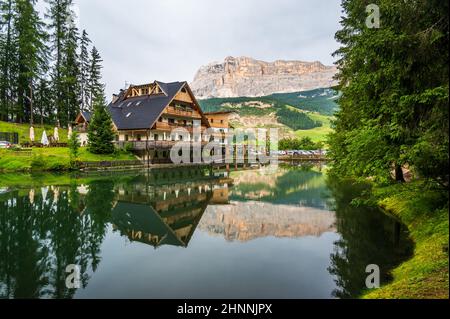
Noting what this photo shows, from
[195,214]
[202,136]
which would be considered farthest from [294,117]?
[195,214]

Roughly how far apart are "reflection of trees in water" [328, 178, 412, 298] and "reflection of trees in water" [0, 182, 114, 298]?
23.2 ft

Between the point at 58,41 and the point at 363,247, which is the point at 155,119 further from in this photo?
the point at 363,247

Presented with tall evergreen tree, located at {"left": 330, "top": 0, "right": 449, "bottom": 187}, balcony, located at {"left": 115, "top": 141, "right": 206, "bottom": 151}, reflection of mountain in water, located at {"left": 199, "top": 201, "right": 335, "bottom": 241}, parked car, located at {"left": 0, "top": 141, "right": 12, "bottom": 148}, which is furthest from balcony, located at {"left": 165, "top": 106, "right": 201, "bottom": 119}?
tall evergreen tree, located at {"left": 330, "top": 0, "right": 449, "bottom": 187}

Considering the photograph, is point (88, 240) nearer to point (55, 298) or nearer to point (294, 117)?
point (55, 298)

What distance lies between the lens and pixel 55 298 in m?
7.28

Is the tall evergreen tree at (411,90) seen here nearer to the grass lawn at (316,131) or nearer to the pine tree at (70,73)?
the pine tree at (70,73)

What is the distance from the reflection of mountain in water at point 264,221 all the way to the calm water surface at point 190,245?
0.05m

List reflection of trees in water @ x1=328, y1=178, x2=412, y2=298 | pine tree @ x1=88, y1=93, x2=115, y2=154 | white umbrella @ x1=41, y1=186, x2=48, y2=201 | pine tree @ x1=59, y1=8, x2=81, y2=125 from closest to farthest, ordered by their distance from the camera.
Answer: reflection of trees in water @ x1=328, y1=178, x2=412, y2=298 < white umbrella @ x1=41, y1=186, x2=48, y2=201 < pine tree @ x1=88, y1=93, x2=115, y2=154 < pine tree @ x1=59, y1=8, x2=81, y2=125

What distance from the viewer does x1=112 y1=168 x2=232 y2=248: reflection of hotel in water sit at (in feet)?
43.8

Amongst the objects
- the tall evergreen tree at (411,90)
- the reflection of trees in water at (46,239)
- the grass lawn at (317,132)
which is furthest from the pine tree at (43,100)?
the grass lawn at (317,132)

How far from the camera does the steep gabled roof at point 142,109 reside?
4397cm

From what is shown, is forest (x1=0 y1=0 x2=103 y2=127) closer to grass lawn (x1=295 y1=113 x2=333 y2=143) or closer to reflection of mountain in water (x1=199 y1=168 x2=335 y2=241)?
reflection of mountain in water (x1=199 y1=168 x2=335 y2=241)

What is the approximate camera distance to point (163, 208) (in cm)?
1850
